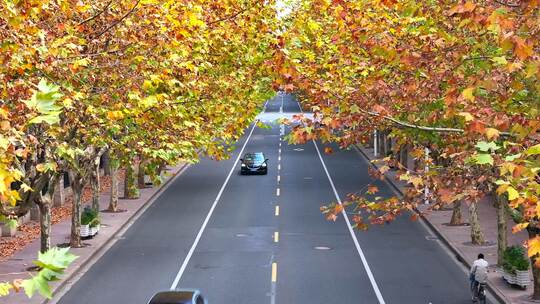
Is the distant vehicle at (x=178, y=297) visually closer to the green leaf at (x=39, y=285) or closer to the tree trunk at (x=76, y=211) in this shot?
the tree trunk at (x=76, y=211)

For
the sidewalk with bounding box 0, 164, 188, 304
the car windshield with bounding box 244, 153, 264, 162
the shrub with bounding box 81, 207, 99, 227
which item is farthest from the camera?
the car windshield with bounding box 244, 153, 264, 162

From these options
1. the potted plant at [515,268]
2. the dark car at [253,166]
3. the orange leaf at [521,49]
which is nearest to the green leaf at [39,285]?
the orange leaf at [521,49]

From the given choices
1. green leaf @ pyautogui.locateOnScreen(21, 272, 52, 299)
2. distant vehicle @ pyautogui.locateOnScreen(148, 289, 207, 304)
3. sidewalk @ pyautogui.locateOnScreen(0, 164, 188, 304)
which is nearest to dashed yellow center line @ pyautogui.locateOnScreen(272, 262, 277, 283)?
sidewalk @ pyautogui.locateOnScreen(0, 164, 188, 304)

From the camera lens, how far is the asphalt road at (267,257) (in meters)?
22.5

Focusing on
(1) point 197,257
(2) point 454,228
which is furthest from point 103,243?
(2) point 454,228

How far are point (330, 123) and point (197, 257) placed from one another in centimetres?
1741

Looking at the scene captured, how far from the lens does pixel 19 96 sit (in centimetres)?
1312

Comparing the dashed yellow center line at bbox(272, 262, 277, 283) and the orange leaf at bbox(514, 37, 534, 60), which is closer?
the orange leaf at bbox(514, 37, 534, 60)

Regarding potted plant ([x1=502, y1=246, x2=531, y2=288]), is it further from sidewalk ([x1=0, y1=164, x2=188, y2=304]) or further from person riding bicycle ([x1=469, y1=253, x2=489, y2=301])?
sidewalk ([x1=0, y1=164, x2=188, y2=304])

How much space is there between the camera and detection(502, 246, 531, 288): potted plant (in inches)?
888

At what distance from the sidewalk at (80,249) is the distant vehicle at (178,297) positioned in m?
2.86

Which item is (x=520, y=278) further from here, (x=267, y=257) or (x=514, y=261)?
(x=267, y=257)

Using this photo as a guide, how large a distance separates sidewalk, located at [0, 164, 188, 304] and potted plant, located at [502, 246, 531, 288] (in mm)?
10364

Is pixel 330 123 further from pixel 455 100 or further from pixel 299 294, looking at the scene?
pixel 299 294
